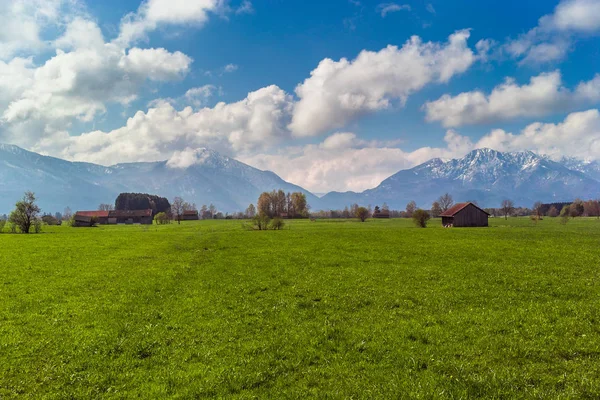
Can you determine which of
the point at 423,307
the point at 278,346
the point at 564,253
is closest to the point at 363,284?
the point at 423,307

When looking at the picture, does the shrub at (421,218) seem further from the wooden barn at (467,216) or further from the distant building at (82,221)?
the distant building at (82,221)

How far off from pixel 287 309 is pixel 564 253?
3661 centimetres

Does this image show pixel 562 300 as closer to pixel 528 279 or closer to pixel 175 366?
pixel 528 279

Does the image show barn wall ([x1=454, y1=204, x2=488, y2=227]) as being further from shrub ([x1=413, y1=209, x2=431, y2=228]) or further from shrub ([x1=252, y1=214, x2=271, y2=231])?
shrub ([x1=252, y1=214, x2=271, y2=231])

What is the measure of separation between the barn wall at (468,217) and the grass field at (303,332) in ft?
263

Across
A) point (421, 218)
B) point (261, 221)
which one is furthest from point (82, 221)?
point (421, 218)

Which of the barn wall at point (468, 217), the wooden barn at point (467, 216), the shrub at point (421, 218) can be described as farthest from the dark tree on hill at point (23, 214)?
the barn wall at point (468, 217)

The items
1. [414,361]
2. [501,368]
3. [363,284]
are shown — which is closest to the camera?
[501,368]

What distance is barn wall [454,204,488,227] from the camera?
105438 mm

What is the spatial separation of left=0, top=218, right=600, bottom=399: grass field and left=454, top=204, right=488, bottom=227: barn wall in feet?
263

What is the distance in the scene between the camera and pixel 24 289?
23000mm

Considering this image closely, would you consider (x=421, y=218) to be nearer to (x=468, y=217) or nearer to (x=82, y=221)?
(x=468, y=217)

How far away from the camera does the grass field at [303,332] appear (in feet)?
36.3

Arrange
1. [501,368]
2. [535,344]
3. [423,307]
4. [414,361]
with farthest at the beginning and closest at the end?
1. [423,307]
2. [535,344]
3. [414,361]
4. [501,368]
